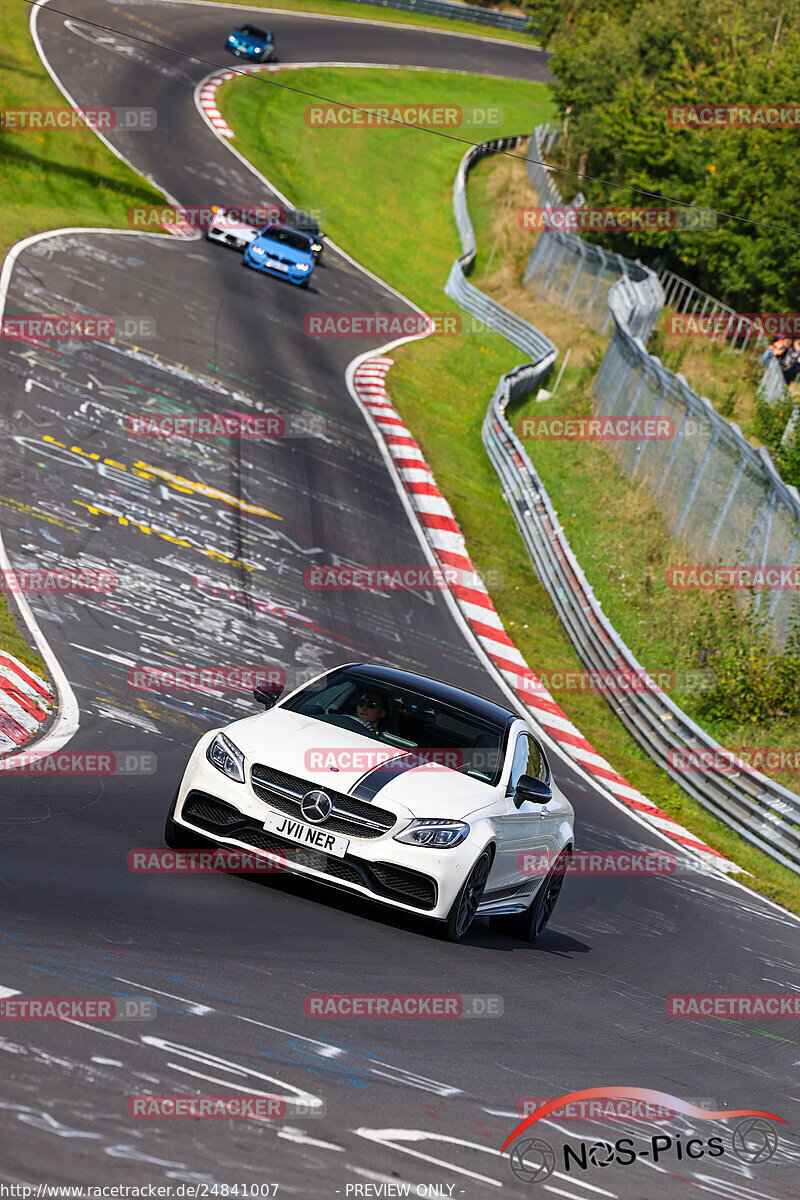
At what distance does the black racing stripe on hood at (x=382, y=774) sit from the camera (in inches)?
330

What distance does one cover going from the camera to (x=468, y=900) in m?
8.81

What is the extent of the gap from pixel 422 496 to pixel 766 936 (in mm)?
13046

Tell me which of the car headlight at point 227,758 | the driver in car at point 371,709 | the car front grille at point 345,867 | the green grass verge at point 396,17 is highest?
the green grass verge at point 396,17

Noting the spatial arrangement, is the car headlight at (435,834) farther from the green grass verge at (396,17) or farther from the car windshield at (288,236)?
the green grass verge at (396,17)

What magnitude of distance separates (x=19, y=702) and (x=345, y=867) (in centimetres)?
433

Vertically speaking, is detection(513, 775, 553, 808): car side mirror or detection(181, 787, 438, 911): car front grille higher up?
detection(513, 775, 553, 808): car side mirror

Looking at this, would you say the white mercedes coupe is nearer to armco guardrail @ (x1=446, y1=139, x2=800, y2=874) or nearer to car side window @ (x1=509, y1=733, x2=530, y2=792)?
car side window @ (x1=509, y1=733, x2=530, y2=792)

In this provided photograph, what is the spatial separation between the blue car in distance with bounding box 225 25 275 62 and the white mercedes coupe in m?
50.5

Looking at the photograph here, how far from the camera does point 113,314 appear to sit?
26.3 meters

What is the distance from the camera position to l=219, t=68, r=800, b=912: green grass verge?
19.4 m

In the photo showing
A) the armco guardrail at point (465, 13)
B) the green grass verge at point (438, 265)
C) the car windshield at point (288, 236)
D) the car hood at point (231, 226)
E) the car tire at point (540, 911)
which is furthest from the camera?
the armco guardrail at point (465, 13)

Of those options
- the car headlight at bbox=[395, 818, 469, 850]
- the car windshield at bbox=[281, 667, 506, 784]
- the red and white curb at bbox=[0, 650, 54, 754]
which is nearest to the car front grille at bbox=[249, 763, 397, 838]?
the car headlight at bbox=[395, 818, 469, 850]

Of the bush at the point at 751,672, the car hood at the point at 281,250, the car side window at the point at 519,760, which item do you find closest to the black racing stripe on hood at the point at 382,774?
the car side window at the point at 519,760

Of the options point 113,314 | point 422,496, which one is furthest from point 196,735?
point 113,314
